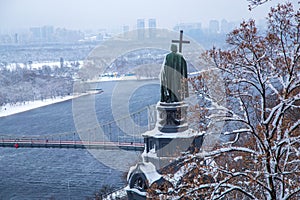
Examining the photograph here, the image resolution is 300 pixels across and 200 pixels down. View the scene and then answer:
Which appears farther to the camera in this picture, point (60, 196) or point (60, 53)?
point (60, 53)

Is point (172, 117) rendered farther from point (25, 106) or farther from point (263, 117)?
point (25, 106)

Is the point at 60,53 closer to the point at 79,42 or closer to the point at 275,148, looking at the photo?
the point at 79,42

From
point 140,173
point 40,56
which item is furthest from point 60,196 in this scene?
point 40,56

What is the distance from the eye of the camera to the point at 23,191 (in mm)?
11711

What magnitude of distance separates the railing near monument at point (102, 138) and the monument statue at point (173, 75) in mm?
9789

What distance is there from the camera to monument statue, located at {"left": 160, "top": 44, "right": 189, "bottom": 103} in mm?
3633

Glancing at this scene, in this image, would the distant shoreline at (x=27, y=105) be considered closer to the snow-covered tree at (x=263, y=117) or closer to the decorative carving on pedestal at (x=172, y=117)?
the decorative carving on pedestal at (x=172, y=117)

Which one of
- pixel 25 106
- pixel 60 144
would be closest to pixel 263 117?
pixel 60 144

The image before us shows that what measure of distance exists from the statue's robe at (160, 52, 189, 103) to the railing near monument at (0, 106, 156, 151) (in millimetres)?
9789

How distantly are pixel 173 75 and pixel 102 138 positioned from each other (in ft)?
42.5

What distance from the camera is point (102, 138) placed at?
53.6 feet

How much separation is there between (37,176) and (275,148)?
10951mm

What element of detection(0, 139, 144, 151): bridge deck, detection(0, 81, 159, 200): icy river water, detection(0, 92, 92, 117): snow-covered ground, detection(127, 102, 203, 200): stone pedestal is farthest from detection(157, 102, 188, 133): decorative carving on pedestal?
detection(0, 92, 92, 117): snow-covered ground

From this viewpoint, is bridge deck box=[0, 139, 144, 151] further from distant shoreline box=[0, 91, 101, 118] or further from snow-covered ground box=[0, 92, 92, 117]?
snow-covered ground box=[0, 92, 92, 117]
